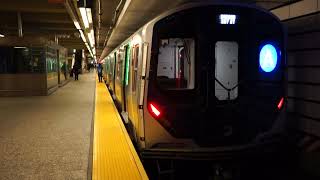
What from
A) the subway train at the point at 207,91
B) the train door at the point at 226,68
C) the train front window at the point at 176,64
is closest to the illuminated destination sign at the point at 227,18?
the subway train at the point at 207,91

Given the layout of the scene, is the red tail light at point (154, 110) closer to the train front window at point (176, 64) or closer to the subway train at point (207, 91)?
the subway train at point (207, 91)

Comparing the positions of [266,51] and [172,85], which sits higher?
[266,51]

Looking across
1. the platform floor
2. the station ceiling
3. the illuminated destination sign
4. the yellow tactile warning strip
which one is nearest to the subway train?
the illuminated destination sign

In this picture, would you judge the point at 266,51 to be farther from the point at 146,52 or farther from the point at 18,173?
the point at 18,173

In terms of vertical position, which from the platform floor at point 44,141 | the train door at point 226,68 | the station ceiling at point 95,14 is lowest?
the platform floor at point 44,141

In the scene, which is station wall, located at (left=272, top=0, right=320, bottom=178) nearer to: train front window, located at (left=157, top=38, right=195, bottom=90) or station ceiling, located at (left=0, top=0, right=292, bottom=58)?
station ceiling, located at (left=0, top=0, right=292, bottom=58)

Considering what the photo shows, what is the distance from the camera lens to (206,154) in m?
4.78

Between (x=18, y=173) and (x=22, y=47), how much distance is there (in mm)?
10632

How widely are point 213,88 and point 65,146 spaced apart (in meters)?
2.83

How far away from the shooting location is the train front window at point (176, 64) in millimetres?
5062

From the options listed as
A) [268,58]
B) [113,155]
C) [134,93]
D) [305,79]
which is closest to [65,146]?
[113,155]

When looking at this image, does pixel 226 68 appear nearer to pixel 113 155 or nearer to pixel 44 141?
pixel 113 155

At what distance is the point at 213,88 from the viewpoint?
16.1 feet

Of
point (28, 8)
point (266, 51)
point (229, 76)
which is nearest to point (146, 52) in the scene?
point (229, 76)
